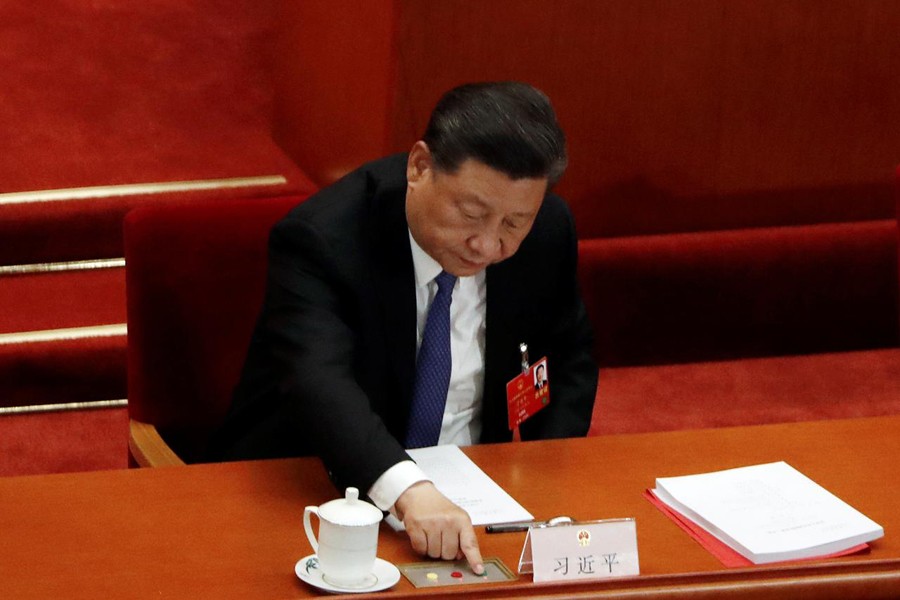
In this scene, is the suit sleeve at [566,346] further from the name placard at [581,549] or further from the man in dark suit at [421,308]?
the name placard at [581,549]

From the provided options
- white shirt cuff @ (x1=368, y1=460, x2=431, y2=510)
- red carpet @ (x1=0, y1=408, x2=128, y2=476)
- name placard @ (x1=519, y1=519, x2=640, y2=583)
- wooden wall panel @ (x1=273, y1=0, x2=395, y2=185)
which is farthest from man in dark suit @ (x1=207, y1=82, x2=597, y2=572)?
wooden wall panel @ (x1=273, y1=0, x2=395, y2=185)

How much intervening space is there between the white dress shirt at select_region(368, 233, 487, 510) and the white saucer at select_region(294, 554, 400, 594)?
0.56m

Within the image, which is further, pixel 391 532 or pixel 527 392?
pixel 527 392

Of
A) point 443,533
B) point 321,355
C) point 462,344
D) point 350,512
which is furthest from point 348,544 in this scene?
point 462,344

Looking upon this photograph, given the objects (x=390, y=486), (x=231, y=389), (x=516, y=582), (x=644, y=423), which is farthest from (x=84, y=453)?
(x=516, y=582)

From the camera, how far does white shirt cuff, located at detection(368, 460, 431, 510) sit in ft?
5.80

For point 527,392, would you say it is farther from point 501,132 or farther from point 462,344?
point 501,132

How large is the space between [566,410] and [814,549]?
2.05 feet

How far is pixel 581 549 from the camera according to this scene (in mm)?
1559

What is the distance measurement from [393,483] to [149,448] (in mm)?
584

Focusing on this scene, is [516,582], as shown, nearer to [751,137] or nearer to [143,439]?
[143,439]

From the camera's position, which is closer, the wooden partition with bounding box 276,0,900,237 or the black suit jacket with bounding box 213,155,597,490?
the black suit jacket with bounding box 213,155,597,490

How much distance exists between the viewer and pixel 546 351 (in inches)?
90.9

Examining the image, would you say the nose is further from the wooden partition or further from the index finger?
the wooden partition
